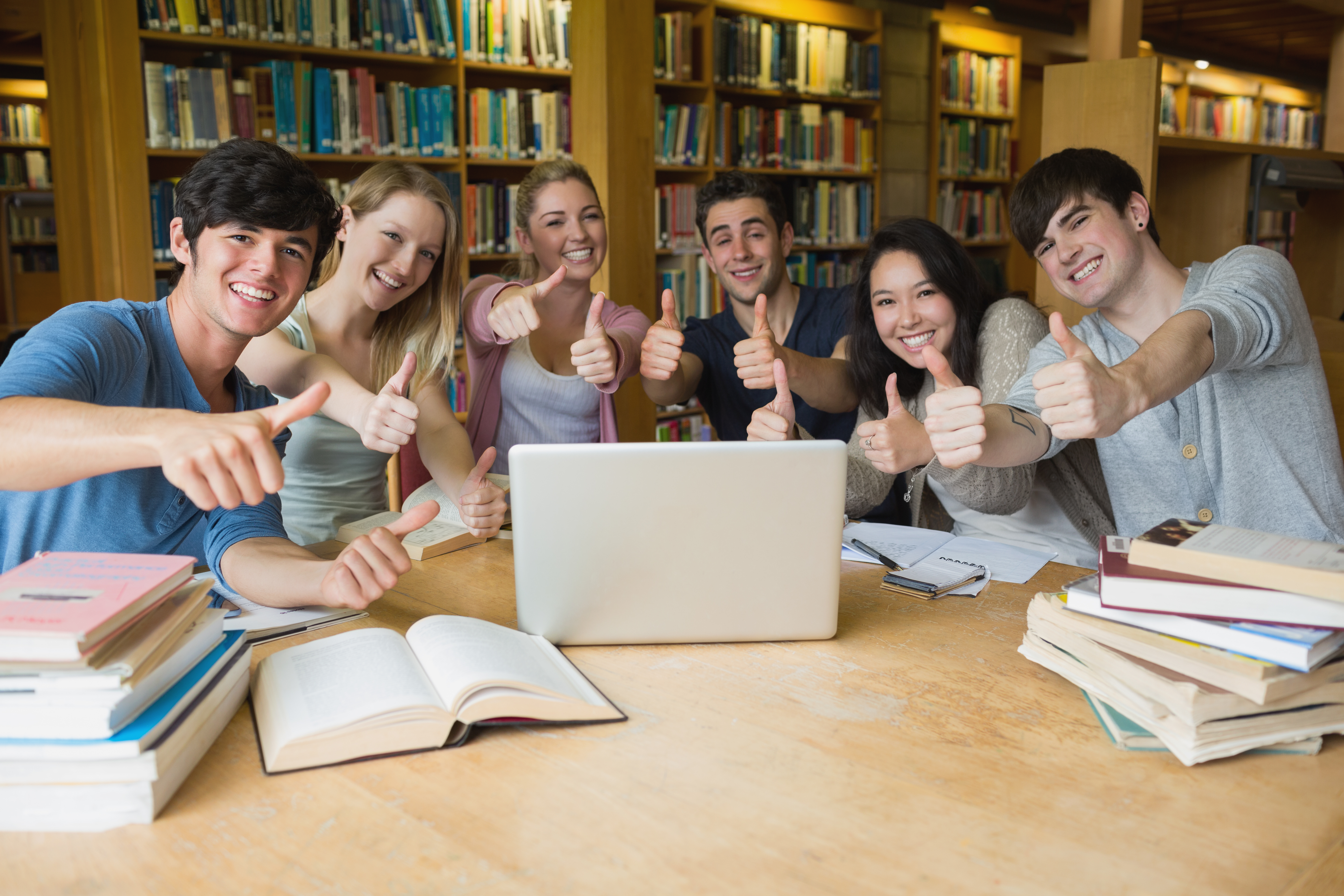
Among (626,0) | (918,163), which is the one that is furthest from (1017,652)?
(918,163)

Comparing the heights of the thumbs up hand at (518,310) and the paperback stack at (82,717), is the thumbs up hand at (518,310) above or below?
above

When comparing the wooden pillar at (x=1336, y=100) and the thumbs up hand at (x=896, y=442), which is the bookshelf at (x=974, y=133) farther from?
the thumbs up hand at (x=896, y=442)

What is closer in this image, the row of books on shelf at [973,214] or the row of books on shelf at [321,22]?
the row of books on shelf at [321,22]

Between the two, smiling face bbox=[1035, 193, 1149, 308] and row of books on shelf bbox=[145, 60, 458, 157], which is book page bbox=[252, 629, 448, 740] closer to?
smiling face bbox=[1035, 193, 1149, 308]

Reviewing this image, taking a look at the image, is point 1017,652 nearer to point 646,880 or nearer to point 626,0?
point 646,880

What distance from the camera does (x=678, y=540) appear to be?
1.12 meters

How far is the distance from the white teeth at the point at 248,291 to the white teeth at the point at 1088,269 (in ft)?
4.66

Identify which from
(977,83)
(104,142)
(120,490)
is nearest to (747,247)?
(120,490)

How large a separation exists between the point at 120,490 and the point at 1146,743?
1.36 meters

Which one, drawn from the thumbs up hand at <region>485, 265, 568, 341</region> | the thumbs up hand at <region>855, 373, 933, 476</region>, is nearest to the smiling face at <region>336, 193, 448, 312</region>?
the thumbs up hand at <region>485, 265, 568, 341</region>

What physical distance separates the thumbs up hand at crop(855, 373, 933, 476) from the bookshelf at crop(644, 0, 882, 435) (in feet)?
7.93

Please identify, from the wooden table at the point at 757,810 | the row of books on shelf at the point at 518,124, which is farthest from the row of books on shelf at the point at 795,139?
the wooden table at the point at 757,810

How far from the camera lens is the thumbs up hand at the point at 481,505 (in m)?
1.60

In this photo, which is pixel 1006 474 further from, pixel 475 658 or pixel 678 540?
pixel 475 658
